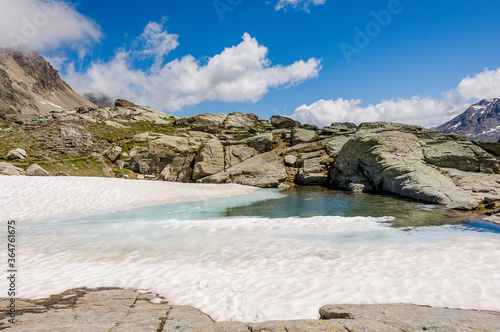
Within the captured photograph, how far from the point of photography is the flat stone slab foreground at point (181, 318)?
4520 millimetres

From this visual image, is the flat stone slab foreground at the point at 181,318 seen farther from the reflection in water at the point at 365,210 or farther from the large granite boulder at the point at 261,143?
the large granite boulder at the point at 261,143

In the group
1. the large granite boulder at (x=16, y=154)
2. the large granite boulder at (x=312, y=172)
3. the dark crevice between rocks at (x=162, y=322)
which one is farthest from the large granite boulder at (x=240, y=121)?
the dark crevice between rocks at (x=162, y=322)

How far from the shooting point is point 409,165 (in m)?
29.9

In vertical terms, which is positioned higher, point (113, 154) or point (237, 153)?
point (113, 154)

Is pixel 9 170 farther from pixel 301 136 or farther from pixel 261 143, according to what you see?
pixel 301 136

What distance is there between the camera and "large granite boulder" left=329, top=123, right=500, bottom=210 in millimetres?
24281

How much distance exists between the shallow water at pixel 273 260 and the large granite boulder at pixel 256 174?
22485mm

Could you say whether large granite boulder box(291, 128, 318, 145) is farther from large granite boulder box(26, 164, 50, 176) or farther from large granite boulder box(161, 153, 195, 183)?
large granite boulder box(26, 164, 50, 176)

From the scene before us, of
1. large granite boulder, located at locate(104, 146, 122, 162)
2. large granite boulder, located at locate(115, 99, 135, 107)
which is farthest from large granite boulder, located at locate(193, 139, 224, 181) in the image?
large granite boulder, located at locate(115, 99, 135, 107)

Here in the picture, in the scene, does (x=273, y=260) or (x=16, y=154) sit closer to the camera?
(x=273, y=260)

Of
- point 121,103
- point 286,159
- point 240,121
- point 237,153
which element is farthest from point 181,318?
point 121,103

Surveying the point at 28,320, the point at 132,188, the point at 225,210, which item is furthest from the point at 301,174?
the point at 28,320

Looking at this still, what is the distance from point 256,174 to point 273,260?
1319 inches

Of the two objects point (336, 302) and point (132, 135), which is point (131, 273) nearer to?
point (336, 302)
